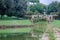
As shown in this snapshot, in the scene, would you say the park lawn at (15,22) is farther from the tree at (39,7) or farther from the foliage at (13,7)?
the tree at (39,7)

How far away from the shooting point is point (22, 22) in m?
9.88

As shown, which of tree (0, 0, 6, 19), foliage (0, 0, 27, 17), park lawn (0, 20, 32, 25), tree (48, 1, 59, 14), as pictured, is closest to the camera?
tree (48, 1, 59, 14)

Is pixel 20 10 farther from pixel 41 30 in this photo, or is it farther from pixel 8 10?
pixel 41 30

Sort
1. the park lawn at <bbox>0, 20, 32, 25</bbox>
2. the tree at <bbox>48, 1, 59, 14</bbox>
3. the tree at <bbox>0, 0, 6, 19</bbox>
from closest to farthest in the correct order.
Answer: the tree at <bbox>48, 1, 59, 14</bbox>
the park lawn at <bbox>0, 20, 32, 25</bbox>
the tree at <bbox>0, 0, 6, 19</bbox>

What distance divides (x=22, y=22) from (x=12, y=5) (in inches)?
39.2

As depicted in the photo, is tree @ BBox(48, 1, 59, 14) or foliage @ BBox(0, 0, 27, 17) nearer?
tree @ BBox(48, 1, 59, 14)

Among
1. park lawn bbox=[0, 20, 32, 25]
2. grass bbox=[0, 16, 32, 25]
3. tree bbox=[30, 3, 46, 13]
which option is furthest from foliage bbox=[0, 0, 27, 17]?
tree bbox=[30, 3, 46, 13]

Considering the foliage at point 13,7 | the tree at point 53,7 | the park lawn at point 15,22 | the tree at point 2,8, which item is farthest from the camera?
the foliage at point 13,7

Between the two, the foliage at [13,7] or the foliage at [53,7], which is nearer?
the foliage at [53,7]

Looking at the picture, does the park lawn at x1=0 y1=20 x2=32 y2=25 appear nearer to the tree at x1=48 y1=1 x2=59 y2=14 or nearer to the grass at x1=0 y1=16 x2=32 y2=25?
the grass at x1=0 y1=16 x2=32 y2=25

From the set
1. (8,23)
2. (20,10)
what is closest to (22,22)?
(8,23)

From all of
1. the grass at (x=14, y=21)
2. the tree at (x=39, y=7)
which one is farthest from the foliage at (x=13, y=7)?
the tree at (x=39, y=7)

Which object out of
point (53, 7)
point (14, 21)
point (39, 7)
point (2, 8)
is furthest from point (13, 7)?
point (53, 7)

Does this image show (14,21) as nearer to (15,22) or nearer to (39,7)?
(15,22)
